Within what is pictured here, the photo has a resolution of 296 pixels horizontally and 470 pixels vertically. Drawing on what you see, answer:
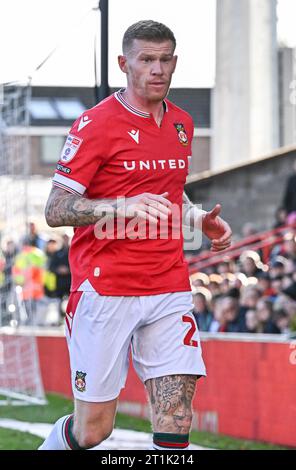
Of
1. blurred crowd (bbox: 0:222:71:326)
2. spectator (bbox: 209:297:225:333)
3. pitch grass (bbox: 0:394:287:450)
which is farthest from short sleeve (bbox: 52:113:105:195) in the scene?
blurred crowd (bbox: 0:222:71:326)

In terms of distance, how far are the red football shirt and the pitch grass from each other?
406 cm

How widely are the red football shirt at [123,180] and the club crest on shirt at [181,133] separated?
0.11 ft

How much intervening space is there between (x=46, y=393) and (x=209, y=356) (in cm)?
508

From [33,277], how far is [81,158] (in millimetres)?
13315

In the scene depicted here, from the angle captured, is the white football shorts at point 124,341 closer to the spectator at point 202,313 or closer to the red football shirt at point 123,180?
the red football shirt at point 123,180

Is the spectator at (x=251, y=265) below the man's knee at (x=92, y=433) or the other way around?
the other way around

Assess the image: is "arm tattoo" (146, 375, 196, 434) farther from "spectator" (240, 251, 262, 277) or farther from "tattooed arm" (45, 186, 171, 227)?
"spectator" (240, 251, 262, 277)

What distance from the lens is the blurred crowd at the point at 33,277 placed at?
Result: 14914 millimetres

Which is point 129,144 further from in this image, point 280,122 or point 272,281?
point 280,122

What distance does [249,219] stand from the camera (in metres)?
21.1

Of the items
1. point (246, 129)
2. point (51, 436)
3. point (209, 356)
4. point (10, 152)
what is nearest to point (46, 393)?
point (10, 152)

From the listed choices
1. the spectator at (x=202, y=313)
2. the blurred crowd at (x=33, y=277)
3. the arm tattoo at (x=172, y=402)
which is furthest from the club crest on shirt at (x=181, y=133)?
the blurred crowd at (x=33, y=277)

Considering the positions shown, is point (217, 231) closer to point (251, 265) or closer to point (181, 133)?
point (181, 133)
